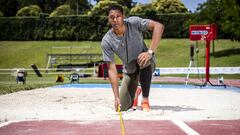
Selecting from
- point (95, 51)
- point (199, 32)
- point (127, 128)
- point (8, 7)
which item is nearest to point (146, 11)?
point (95, 51)

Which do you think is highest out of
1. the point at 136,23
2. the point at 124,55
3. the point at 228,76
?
the point at 136,23

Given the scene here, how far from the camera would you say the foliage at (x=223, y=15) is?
29.2 meters

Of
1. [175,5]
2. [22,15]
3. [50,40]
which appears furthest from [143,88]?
[22,15]

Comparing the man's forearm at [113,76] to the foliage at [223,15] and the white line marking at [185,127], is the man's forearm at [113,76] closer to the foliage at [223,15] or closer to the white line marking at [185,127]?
the white line marking at [185,127]

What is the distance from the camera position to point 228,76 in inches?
1044

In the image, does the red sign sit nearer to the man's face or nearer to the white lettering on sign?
the white lettering on sign

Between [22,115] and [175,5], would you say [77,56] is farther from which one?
[22,115]

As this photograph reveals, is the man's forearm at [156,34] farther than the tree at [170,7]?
No

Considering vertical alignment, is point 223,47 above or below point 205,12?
below

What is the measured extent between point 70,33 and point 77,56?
831cm

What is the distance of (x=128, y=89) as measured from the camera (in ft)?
20.6

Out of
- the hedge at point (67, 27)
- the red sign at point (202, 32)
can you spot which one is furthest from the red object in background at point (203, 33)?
the hedge at point (67, 27)

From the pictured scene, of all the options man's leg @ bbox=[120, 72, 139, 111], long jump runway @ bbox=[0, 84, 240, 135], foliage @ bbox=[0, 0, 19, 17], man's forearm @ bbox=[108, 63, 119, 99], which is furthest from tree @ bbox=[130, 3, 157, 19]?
man's forearm @ bbox=[108, 63, 119, 99]

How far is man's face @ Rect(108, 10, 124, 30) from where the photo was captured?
5062 mm
